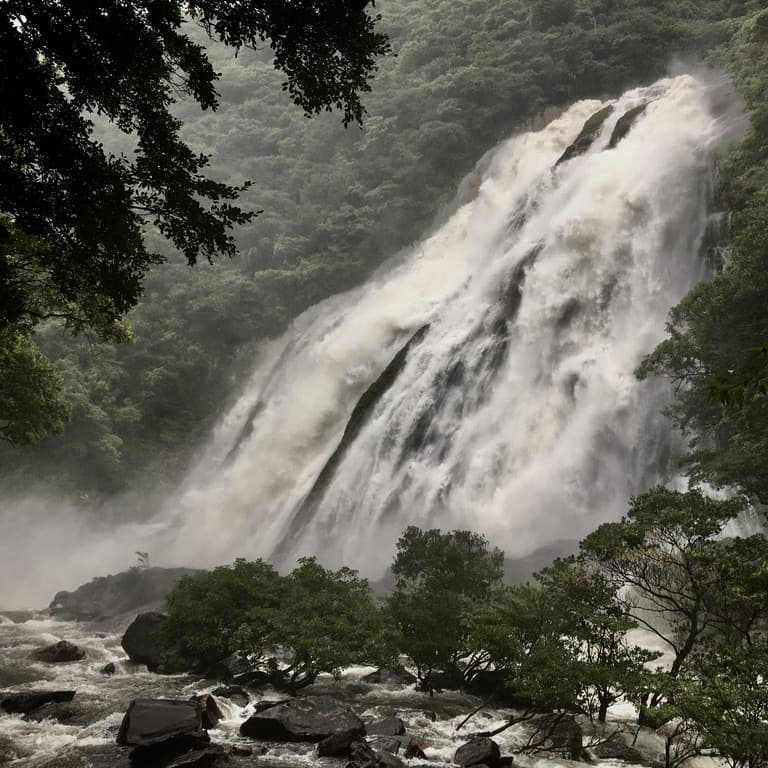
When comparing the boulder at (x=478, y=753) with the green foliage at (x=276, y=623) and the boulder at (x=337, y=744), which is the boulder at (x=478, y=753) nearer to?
the boulder at (x=337, y=744)

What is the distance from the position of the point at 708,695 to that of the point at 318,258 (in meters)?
39.2

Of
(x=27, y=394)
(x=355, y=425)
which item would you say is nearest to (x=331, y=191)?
(x=355, y=425)

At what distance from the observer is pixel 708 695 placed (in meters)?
7.88

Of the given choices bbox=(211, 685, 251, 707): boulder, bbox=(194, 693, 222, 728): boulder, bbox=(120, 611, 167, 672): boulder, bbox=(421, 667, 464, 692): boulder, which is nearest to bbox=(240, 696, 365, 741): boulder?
bbox=(194, 693, 222, 728): boulder

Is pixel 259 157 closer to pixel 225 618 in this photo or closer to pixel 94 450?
pixel 94 450

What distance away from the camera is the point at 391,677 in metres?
15.6

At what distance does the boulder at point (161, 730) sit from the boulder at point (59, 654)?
866cm

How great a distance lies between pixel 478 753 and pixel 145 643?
1120 centimetres

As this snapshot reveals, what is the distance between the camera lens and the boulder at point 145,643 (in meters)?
16.8

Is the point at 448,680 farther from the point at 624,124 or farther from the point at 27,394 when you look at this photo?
the point at 624,124

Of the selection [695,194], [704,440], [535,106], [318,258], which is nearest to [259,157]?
[318,258]

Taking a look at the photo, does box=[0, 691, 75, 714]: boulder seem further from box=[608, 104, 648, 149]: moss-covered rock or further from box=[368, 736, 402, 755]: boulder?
box=[608, 104, 648, 149]: moss-covered rock

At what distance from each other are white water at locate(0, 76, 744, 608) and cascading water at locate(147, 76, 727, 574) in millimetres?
74

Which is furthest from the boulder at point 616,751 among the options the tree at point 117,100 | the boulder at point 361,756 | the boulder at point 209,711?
the tree at point 117,100
